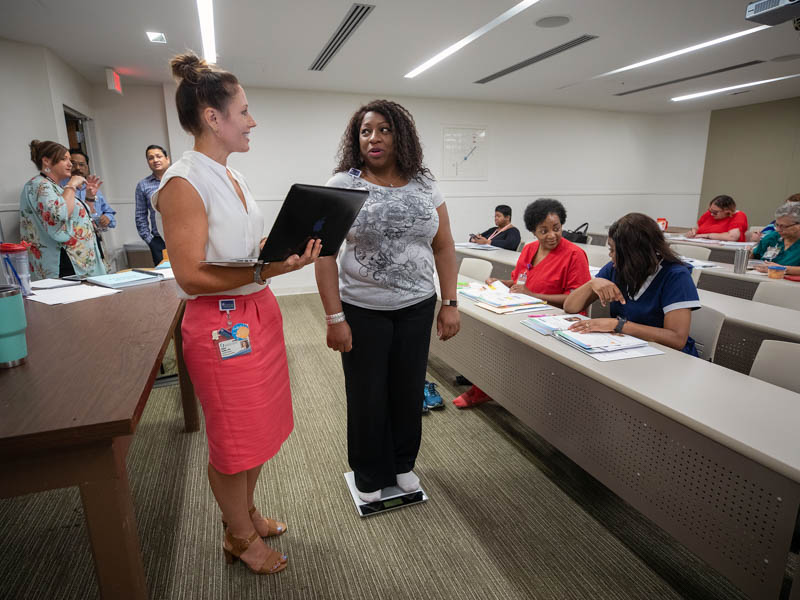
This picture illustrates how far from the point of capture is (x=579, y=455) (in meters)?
1.74

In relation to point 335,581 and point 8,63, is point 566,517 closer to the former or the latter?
point 335,581

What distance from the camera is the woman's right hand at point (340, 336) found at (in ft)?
5.02

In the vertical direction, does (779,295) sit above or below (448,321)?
below

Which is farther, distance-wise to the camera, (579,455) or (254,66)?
(254,66)

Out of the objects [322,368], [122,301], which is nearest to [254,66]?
[322,368]

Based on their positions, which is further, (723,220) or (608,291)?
(723,220)

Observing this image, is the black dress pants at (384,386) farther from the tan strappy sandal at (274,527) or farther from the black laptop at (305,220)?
the black laptop at (305,220)

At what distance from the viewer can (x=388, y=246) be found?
152 cm

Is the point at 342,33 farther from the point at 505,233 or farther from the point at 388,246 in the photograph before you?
the point at 388,246

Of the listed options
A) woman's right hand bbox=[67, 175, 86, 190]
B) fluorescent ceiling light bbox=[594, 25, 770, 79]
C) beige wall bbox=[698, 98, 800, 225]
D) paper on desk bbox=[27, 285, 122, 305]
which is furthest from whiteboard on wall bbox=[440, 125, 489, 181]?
paper on desk bbox=[27, 285, 122, 305]

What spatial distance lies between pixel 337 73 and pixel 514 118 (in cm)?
335

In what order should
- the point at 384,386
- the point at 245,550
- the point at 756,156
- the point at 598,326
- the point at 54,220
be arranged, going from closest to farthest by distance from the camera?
the point at 245,550 < the point at 384,386 < the point at 598,326 < the point at 54,220 < the point at 756,156

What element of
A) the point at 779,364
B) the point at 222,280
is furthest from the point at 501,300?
the point at 222,280

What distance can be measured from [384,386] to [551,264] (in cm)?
147
